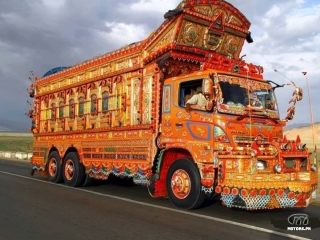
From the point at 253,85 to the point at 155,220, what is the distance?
142 inches

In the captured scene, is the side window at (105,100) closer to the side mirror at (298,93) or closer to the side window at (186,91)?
the side window at (186,91)

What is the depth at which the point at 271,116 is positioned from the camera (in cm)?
806

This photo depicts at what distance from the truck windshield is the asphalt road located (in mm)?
2100

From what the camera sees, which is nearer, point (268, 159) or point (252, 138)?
point (268, 159)

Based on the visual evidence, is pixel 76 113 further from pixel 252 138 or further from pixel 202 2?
pixel 252 138

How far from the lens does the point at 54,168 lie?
1295 cm

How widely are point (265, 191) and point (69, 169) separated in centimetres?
731

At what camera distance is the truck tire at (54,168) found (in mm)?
12565

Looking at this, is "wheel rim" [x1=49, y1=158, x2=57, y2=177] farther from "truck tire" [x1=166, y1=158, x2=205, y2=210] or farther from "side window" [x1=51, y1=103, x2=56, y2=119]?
"truck tire" [x1=166, y1=158, x2=205, y2=210]

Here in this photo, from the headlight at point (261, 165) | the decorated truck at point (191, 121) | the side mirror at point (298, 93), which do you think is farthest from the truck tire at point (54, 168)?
the side mirror at point (298, 93)

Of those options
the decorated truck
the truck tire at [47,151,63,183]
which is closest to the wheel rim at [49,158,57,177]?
the truck tire at [47,151,63,183]

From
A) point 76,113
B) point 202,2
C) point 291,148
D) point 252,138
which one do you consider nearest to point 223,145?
point 252,138

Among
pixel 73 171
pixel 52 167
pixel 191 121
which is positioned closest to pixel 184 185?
pixel 191 121

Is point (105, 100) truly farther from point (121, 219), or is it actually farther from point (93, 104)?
point (121, 219)
